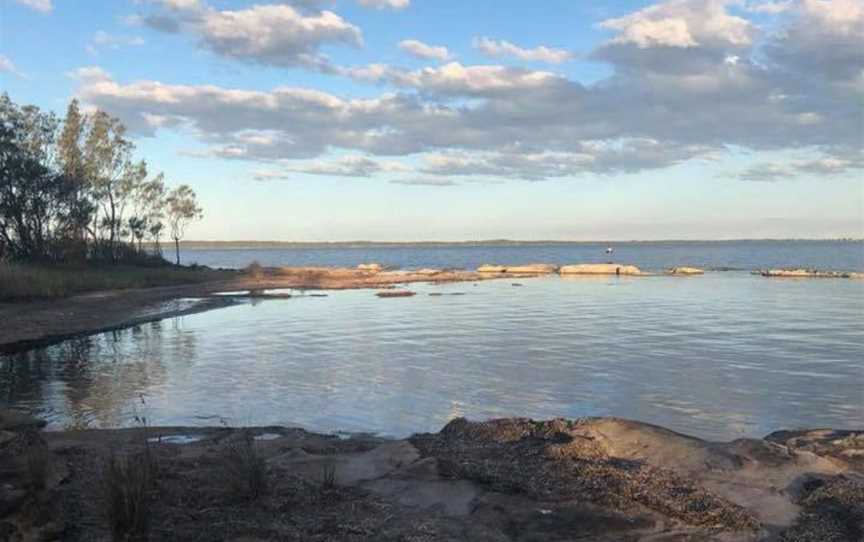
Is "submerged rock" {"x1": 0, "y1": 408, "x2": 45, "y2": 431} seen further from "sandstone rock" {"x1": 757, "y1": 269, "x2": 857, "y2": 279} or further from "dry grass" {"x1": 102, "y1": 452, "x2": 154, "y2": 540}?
"sandstone rock" {"x1": 757, "y1": 269, "x2": 857, "y2": 279}

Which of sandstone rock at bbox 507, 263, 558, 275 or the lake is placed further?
sandstone rock at bbox 507, 263, 558, 275

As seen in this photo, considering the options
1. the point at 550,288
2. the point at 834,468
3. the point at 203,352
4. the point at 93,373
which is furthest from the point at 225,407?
the point at 550,288

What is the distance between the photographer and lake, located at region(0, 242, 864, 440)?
14.3 meters

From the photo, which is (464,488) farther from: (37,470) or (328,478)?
(37,470)

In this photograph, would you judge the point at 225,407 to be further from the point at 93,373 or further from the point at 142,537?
the point at 142,537

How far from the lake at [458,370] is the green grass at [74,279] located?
25.6 feet

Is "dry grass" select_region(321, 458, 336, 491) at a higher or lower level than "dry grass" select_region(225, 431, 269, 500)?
lower

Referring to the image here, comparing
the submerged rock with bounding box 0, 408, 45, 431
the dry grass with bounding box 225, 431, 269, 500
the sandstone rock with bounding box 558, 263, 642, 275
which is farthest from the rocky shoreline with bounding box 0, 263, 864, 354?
the dry grass with bounding box 225, 431, 269, 500

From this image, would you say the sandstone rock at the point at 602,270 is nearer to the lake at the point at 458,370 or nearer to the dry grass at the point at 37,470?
the lake at the point at 458,370

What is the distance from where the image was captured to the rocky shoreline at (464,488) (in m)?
6.56

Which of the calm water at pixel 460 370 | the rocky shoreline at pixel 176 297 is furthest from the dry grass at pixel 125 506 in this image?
the rocky shoreline at pixel 176 297

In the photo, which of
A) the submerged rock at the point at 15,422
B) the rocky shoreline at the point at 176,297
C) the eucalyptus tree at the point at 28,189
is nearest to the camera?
the submerged rock at the point at 15,422

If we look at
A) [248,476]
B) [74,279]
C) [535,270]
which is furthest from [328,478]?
[535,270]

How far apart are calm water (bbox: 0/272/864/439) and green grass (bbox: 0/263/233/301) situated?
7.77 m
